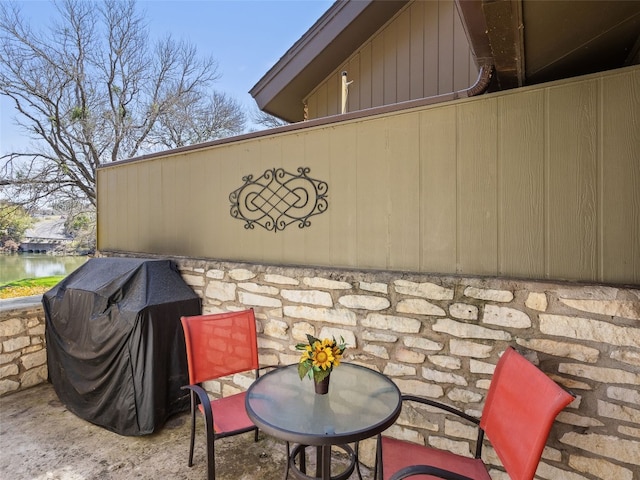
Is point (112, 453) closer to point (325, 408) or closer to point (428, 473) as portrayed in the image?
point (325, 408)

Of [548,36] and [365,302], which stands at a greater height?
[548,36]

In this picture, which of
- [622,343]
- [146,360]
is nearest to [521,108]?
[622,343]

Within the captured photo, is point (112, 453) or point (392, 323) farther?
point (112, 453)

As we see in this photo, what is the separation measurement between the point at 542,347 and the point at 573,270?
1.34 ft

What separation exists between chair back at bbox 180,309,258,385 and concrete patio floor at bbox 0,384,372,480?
558mm

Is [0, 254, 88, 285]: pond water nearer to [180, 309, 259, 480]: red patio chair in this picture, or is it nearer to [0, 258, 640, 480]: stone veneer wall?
[180, 309, 259, 480]: red patio chair

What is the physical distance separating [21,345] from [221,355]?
7.86 feet

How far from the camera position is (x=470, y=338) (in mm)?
1939

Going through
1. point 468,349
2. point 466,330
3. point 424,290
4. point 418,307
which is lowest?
point 468,349

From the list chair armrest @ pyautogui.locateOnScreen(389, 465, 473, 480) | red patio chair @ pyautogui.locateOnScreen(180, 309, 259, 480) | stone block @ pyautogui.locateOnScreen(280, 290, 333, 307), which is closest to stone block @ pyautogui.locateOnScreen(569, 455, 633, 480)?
chair armrest @ pyautogui.locateOnScreen(389, 465, 473, 480)

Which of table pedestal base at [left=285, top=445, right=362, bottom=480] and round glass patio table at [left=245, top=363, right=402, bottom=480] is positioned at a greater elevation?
round glass patio table at [left=245, top=363, right=402, bottom=480]

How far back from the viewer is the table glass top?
60.4 inches

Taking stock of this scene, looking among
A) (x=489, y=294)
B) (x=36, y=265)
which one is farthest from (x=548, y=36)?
(x=36, y=265)

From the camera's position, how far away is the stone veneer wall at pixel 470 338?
1.60 metres
